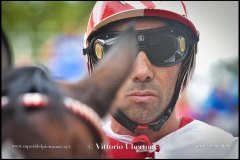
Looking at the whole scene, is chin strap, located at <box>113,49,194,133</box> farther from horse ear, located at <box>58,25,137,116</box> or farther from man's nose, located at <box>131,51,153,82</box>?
horse ear, located at <box>58,25,137,116</box>

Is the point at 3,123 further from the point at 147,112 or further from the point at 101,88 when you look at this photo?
the point at 147,112

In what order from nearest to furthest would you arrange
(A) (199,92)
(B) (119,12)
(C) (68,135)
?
1. (C) (68,135)
2. (B) (119,12)
3. (A) (199,92)

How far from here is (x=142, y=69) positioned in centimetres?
189

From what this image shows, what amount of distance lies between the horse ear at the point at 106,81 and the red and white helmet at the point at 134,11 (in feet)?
2.53

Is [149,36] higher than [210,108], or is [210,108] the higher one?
[149,36]

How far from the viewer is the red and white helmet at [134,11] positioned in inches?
74.6

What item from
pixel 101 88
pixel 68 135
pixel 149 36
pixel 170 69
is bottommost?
pixel 68 135

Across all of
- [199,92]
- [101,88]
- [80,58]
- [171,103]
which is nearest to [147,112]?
[171,103]

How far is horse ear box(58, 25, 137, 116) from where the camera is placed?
1.08m

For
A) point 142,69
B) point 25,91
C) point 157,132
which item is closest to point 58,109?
point 25,91

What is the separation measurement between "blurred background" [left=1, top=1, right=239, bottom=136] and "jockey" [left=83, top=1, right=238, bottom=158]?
5cm

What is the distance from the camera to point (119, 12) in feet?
6.23

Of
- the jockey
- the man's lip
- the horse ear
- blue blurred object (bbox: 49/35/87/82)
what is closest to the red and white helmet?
the jockey

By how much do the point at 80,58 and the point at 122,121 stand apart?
0.34 m
